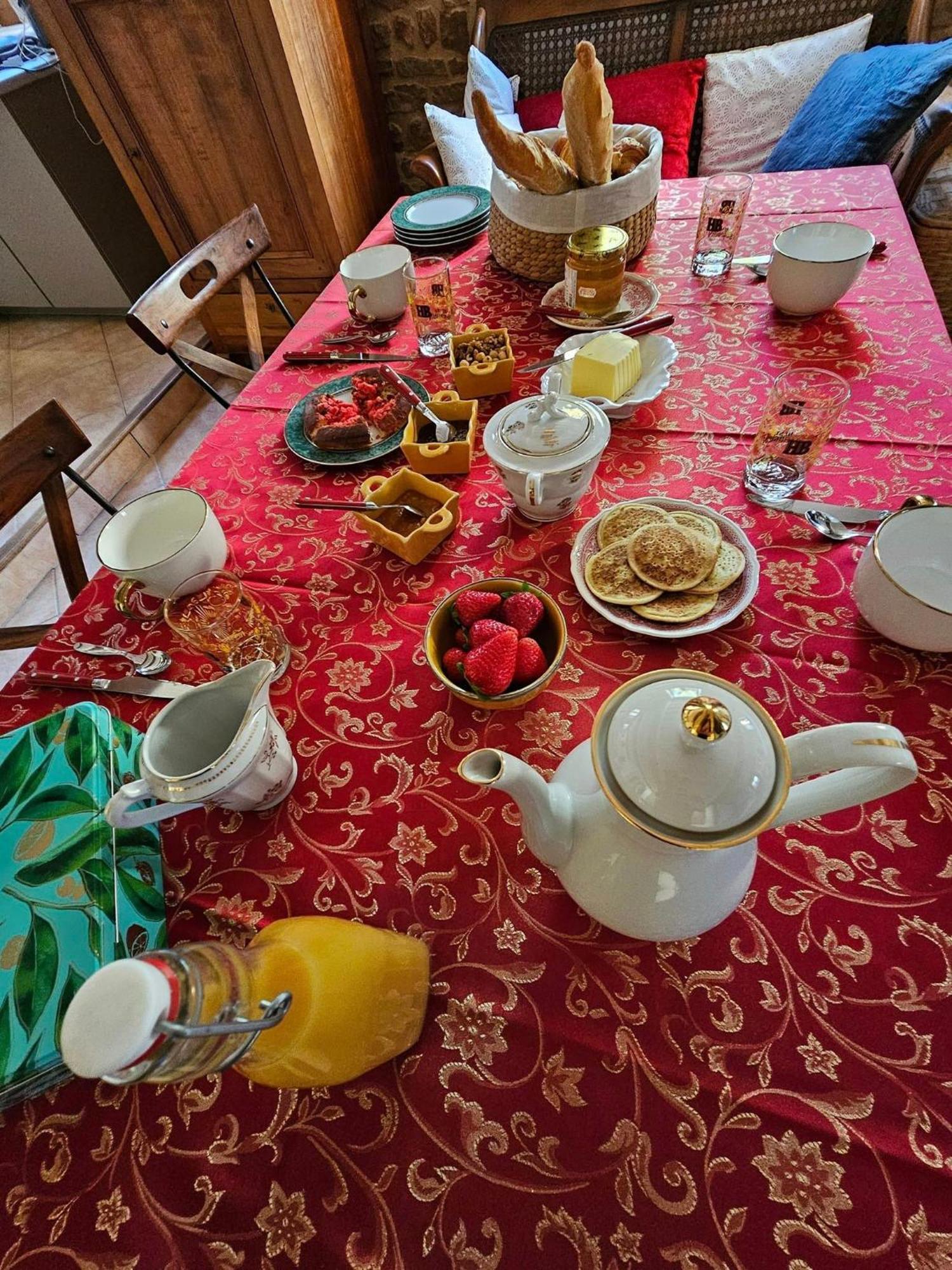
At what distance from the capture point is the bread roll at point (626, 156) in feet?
3.36

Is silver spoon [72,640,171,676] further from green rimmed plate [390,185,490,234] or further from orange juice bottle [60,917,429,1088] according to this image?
green rimmed plate [390,185,490,234]

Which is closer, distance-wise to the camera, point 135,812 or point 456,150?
point 135,812

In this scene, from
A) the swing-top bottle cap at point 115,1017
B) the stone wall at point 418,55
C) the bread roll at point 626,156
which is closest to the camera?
the swing-top bottle cap at point 115,1017

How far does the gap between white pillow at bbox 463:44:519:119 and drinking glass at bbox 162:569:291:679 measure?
1.94 meters

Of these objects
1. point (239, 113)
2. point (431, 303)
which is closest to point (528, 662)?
point (431, 303)

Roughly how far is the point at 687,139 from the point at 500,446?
1880 millimetres

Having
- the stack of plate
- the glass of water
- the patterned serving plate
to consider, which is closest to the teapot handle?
the patterned serving plate

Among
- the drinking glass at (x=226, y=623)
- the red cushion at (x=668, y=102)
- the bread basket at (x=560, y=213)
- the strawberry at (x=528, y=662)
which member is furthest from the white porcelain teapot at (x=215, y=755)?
the red cushion at (x=668, y=102)

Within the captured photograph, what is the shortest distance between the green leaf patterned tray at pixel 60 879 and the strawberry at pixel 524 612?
1.27 ft

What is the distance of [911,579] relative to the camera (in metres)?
0.61

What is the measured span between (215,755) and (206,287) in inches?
44.2

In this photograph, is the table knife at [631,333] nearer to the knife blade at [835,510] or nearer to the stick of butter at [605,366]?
the stick of butter at [605,366]

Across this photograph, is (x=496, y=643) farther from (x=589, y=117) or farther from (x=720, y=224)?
(x=720, y=224)

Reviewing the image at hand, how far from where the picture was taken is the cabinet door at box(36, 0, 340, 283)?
5.69 ft
